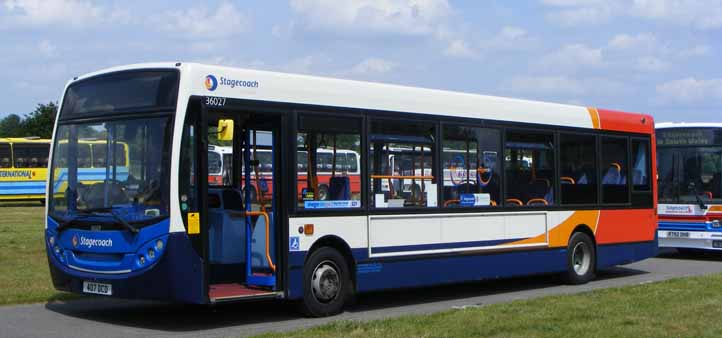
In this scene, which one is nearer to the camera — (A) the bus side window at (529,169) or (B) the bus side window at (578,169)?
(A) the bus side window at (529,169)

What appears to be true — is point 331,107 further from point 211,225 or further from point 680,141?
point 680,141

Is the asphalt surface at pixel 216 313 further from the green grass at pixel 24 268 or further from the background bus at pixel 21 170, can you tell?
the background bus at pixel 21 170

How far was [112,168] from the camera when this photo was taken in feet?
35.5

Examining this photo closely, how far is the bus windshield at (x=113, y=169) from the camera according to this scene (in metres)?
10.5

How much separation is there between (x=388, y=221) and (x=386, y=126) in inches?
48.9

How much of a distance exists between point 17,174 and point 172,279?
35573 millimetres

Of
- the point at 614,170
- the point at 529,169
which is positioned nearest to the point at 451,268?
the point at 529,169

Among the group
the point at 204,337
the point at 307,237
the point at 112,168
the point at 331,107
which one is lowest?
the point at 204,337

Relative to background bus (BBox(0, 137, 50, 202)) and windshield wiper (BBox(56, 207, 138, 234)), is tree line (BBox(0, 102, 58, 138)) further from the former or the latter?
windshield wiper (BBox(56, 207, 138, 234))

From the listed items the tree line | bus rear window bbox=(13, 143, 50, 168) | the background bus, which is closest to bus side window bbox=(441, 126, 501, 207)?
the background bus

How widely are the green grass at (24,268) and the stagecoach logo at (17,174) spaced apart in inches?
738

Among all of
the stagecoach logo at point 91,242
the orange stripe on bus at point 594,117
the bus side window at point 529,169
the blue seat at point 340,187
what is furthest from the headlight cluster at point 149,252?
the orange stripe on bus at point 594,117

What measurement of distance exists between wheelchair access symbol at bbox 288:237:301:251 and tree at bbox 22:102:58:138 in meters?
75.2

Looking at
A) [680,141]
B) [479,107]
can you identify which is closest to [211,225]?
[479,107]
